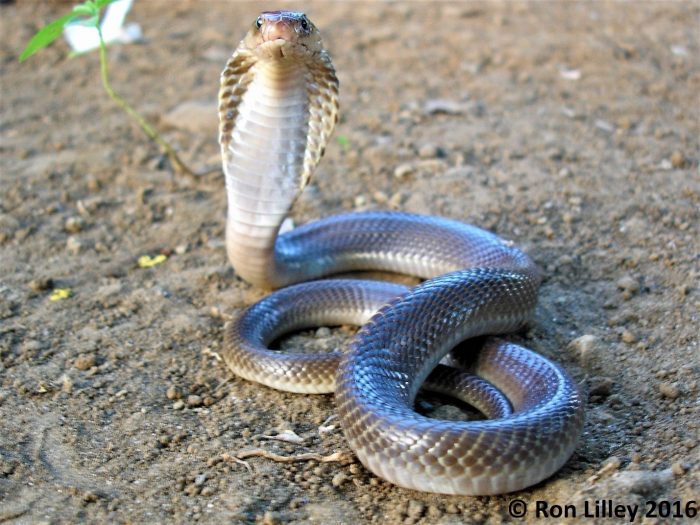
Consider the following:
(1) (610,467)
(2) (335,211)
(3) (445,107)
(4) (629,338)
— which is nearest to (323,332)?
(2) (335,211)

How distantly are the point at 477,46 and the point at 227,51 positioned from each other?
109 inches

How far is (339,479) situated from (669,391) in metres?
1.74

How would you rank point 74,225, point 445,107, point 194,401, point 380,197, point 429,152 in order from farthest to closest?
point 445,107
point 429,152
point 380,197
point 74,225
point 194,401

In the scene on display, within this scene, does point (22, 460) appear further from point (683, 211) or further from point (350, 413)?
point (683, 211)

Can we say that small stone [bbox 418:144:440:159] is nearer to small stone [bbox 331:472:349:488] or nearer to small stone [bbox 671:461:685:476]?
small stone [bbox 331:472:349:488]

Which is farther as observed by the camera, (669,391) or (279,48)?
(279,48)

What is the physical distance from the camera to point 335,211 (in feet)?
22.3

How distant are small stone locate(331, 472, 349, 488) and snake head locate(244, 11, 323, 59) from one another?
2.29 metres

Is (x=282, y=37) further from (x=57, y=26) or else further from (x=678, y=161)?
(x=678, y=161)

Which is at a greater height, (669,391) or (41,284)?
(41,284)

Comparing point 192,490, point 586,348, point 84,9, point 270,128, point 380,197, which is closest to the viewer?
point 192,490

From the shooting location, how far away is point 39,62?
382 inches

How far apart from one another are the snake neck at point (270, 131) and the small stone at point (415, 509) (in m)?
2.17

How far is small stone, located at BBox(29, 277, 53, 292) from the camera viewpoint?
5.71m
